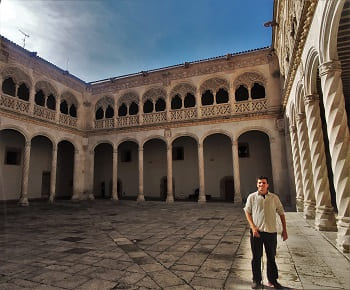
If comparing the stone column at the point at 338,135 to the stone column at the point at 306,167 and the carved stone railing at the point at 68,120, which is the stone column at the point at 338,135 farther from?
the carved stone railing at the point at 68,120

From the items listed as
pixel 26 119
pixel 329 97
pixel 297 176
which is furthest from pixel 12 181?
pixel 329 97

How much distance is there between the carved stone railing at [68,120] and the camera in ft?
53.7

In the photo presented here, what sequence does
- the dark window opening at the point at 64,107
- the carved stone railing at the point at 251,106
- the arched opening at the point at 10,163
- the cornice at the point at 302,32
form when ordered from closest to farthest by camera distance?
the cornice at the point at 302,32 < the carved stone railing at the point at 251,106 < the arched opening at the point at 10,163 < the dark window opening at the point at 64,107

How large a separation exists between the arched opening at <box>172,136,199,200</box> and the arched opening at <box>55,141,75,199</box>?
28.3 ft

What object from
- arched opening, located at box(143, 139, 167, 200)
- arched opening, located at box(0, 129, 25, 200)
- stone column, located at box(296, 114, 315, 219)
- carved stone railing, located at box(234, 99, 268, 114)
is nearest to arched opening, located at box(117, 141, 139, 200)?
arched opening, located at box(143, 139, 167, 200)

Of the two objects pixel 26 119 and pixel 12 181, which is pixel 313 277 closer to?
pixel 26 119

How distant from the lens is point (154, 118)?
1659 centimetres

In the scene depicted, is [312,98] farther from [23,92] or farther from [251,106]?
[23,92]

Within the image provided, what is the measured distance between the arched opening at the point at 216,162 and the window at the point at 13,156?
12.8 m

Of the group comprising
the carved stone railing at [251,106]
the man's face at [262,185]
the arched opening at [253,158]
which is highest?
the carved stone railing at [251,106]

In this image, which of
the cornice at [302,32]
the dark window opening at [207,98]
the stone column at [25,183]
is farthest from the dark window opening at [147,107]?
the cornice at [302,32]

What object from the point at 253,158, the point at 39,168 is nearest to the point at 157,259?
the point at 253,158

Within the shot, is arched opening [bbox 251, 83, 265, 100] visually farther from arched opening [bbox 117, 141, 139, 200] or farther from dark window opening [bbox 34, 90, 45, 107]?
dark window opening [bbox 34, 90, 45, 107]

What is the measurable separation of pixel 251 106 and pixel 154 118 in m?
6.45
